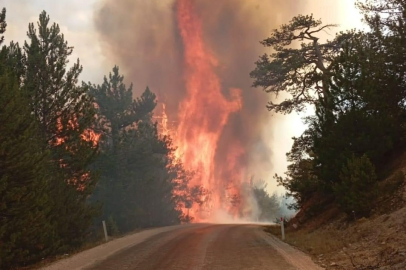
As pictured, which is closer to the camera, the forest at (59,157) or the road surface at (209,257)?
the road surface at (209,257)

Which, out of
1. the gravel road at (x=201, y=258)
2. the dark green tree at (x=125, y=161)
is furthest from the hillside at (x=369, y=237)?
the dark green tree at (x=125, y=161)

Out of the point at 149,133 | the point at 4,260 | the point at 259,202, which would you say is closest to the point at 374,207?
the point at 4,260

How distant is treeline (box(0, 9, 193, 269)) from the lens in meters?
15.1

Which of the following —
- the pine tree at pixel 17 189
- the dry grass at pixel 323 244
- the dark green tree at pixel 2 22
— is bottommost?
the dry grass at pixel 323 244

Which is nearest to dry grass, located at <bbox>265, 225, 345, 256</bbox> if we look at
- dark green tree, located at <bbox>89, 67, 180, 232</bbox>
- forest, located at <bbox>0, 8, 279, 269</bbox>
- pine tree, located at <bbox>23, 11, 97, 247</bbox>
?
forest, located at <bbox>0, 8, 279, 269</bbox>

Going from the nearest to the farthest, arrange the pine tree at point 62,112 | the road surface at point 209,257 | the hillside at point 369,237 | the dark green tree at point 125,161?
1. the hillside at point 369,237
2. the road surface at point 209,257
3. the pine tree at point 62,112
4. the dark green tree at point 125,161

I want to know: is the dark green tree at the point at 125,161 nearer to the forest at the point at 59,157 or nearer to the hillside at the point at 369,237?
the forest at the point at 59,157

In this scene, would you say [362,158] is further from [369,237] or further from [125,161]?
[125,161]

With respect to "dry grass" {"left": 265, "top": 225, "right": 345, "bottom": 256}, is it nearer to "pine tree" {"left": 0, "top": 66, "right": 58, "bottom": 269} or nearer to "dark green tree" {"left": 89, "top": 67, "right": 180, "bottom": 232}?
"pine tree" {"left": 0, "top": 66, "right": 58, "bottom": 269}

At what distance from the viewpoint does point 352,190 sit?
15414 millimetres

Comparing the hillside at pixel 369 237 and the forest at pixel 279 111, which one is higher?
the forest at pixel 279 111

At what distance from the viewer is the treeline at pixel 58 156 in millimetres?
15125

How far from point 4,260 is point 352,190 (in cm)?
1353

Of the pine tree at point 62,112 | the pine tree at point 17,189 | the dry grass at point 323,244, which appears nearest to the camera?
the dry grass at point 323,244
